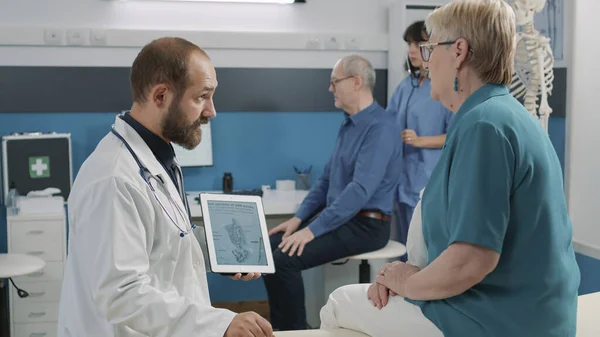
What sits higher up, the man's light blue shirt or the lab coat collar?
the lab coat collar

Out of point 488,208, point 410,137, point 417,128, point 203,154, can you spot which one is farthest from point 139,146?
point 203,154

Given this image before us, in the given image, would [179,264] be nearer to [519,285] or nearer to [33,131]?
[519,285]

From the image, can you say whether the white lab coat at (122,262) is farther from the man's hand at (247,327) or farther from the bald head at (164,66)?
the bald head at (164,66)

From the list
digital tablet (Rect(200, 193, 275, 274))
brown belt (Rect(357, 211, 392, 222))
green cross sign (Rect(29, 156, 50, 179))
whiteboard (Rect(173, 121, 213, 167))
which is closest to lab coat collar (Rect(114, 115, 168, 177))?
digital tablet (Rect(200, 193, 275, 274))

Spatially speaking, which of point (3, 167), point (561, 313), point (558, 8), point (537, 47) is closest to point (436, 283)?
point (561, 313)

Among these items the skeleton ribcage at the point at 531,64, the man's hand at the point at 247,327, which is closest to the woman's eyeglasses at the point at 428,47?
the man's hand at the point at 247,327

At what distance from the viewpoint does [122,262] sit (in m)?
1.51

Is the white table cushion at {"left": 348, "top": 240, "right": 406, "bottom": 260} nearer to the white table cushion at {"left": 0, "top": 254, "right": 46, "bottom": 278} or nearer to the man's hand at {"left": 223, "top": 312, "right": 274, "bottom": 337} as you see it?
the white table cushion at {"left": 0, "top": 254, "right": 46, "bottom": 278}

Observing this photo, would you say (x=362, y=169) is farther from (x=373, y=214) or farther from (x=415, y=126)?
(x=415, y=126)

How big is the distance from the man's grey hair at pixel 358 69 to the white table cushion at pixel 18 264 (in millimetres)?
1737

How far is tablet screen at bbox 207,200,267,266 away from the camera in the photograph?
1.85m

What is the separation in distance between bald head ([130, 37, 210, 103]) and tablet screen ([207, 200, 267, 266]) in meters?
0.35

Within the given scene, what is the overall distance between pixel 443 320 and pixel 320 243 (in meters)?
1.78

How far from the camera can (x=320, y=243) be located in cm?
337
